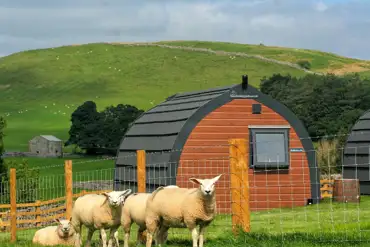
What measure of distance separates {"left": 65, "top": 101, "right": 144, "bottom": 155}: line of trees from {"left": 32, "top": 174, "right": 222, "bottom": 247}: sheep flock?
72.6 meters

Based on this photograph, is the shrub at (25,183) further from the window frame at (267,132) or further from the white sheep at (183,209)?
the white sheep at (183,209)

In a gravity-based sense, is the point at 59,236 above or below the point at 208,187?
below

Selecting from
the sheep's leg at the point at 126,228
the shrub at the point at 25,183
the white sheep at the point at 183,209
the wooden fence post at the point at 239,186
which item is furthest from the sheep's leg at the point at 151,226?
the shrub at the point at 25,183

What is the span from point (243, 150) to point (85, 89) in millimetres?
132823

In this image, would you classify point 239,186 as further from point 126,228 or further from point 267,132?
point 267,132

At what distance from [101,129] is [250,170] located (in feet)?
235

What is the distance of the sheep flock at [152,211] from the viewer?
1216 centimetres

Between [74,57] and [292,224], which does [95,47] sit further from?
[292,224]

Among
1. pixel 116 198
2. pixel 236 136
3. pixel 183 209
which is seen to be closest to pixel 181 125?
pixel 236 136

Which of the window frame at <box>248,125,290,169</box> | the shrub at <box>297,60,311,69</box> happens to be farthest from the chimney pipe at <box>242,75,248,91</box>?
the shrub at <box>297,60,311,69</box>

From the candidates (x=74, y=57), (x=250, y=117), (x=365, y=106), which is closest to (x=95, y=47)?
(x=74, y=57)

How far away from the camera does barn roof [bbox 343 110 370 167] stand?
2730 centimetres

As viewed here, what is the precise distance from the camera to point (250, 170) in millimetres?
22859

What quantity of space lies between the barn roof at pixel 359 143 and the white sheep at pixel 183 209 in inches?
604
